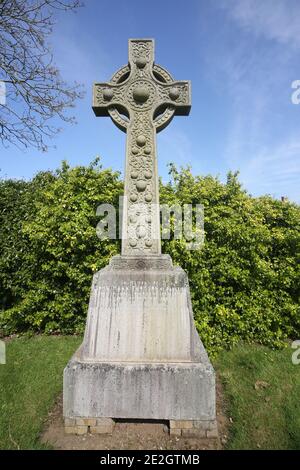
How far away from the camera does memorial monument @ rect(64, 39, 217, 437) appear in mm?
2482

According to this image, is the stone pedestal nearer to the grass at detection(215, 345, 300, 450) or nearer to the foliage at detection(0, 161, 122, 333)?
the grass at detection(215, 345, 300, 450)

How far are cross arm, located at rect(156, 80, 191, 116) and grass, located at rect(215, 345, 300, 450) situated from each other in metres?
3.32

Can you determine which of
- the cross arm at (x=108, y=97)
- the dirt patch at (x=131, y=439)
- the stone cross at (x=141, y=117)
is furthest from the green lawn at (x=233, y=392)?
the cross arm at (x=108, y=97)

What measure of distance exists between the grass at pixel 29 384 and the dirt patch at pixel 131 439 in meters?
0.15

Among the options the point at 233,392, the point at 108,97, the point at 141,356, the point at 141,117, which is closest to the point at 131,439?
the point at 141,356

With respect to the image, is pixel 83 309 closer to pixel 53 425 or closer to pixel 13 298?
pixel 13 298

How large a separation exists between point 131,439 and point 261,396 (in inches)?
62.8

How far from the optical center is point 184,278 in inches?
108

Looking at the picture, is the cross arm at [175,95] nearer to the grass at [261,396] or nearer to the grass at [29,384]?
the grass at [261,396]

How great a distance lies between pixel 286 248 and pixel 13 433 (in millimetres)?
4741

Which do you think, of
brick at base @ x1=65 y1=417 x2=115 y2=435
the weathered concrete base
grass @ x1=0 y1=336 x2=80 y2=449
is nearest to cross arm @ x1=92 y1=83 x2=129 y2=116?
the weathered concrete base

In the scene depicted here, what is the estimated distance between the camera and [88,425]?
2.51 m

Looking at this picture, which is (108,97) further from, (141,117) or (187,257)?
(187,257)
